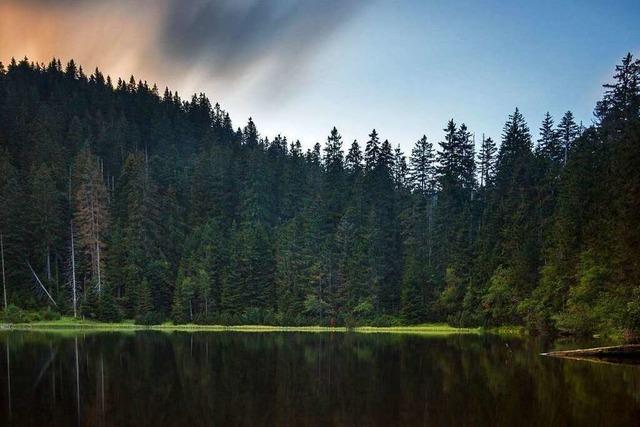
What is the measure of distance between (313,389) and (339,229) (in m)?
61.4

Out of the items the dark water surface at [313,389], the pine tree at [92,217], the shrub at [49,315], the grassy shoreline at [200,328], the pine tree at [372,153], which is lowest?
the grassy shoreline at [200,328]

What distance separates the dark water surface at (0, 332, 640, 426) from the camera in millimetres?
18906

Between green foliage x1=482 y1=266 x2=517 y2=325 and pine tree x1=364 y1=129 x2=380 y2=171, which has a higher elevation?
pine tree x1=364 y1=129 x2=380 y2=171

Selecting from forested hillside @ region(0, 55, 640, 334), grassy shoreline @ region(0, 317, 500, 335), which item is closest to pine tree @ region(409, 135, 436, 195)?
forested hillside @ region(0, 55, 640, 334)

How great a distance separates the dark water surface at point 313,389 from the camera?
744 inches

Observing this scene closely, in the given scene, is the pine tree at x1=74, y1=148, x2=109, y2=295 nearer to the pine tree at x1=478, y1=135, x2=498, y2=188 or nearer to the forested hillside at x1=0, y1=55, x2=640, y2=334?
the forested hillside at x1=0, y1=55, x2=640, y2=334

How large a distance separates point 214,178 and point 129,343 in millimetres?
61615

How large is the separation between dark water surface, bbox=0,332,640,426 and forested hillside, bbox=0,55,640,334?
61.9 ft

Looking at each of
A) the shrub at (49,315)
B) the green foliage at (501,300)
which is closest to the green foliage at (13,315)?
the shrub at (49,315)

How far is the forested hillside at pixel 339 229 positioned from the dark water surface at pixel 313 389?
61.9 ft

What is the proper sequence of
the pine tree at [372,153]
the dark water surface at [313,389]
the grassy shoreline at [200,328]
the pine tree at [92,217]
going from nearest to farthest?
the dark water surface at [313,389] < the grassy shoreline at [200,328] < the pine tree at [92,217] < the pine tree at [372,153]

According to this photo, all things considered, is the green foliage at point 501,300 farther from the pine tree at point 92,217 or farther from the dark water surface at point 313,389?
the pine tree at point 92,217

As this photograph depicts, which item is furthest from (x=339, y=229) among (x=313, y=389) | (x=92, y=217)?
(x=313, y=389)

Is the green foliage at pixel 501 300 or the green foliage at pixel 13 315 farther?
the green foliage at pixel 13 315
